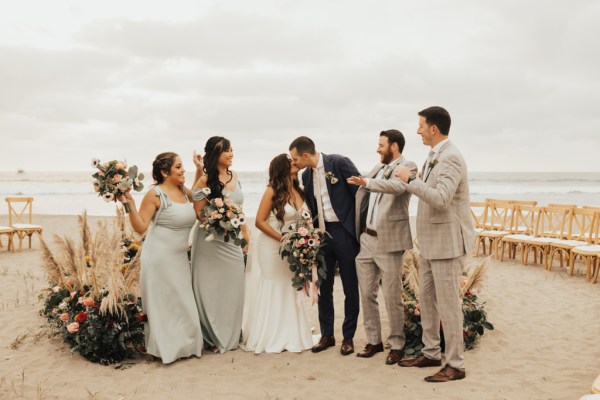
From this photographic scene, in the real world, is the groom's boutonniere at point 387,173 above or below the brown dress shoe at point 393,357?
above

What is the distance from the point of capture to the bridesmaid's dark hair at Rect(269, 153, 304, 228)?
5730 millimetres

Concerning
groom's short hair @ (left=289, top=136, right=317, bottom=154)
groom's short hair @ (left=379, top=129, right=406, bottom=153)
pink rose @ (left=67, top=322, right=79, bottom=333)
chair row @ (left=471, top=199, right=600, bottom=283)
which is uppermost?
groom's short hair @ (left=379, top=129, right=406, bottom=153)

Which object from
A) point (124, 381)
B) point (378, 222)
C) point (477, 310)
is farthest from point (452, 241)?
point (124, 381)

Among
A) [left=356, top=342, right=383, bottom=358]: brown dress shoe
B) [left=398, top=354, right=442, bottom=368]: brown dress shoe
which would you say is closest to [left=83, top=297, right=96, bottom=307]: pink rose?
[left=356, top=342, right=383, bottom=358]: brown dress shoe

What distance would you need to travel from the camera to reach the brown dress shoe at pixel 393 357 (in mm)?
5456

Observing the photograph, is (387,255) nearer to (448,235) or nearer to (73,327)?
(448,235)

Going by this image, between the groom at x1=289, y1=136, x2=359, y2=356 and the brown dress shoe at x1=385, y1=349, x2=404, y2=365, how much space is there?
50 cm

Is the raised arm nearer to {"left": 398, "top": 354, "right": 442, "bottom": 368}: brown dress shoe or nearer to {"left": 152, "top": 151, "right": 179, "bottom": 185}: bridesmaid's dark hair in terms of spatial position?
{"left": 152, "top": 151, "right": 179, "bottom": 185}: bridesmaid's dark hair

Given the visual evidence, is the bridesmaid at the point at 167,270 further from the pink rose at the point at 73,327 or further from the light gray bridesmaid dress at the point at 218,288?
the pink rose at the point at 73,327

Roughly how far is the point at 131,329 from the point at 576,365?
499 centimetres

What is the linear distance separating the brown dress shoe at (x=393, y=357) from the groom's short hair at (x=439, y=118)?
2432mm

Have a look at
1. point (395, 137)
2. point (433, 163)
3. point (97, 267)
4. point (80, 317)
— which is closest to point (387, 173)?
point (395, 137)

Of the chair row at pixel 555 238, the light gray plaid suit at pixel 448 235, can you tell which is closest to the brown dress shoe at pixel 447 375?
the light gray plaid suit at pixel 448 235

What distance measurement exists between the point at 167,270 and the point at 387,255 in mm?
2401
